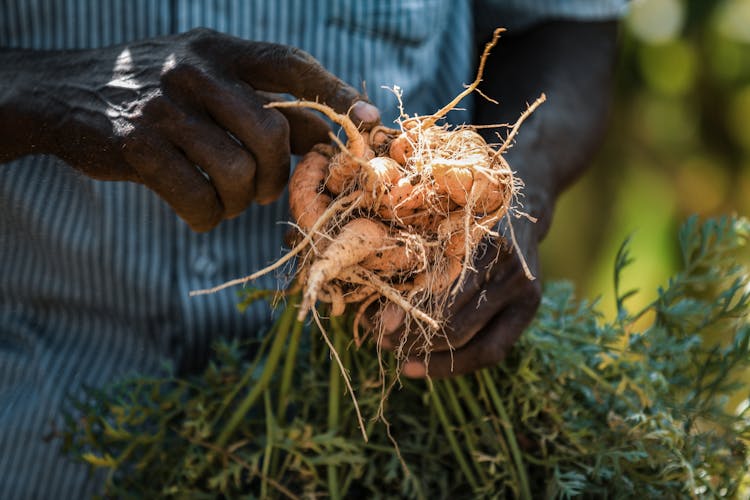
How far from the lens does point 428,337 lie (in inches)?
34.9

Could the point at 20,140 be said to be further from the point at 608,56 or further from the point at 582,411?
the point at 608,56

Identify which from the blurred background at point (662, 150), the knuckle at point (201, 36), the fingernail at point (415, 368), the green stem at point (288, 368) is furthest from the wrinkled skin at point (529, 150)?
the blurred background at point (662, 150)

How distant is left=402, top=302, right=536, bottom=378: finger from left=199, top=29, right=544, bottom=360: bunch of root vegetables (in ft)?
0.14

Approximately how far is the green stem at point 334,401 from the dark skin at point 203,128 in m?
0.10

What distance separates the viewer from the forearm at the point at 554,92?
4.17 ft

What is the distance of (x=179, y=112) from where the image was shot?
2.91ft

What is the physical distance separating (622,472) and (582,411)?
97 millimetres

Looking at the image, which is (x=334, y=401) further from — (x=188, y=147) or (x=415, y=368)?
(x=188, y=147)

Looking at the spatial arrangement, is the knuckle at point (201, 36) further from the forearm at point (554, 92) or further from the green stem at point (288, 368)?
the forearm at point (554, 92)

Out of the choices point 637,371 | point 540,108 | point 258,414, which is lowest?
point 258,414

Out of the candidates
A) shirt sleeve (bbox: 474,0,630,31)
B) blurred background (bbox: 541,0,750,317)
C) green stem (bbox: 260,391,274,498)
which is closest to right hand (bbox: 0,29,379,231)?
green stem (bbox: 260,391,274,498)

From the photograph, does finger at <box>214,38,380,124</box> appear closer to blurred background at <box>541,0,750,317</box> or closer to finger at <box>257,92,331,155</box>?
finger at <box>257,92,331,155</box>

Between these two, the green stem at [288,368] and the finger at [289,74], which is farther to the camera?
the green stem at [288,368]

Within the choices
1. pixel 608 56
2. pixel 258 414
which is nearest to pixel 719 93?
pixel 608 56
